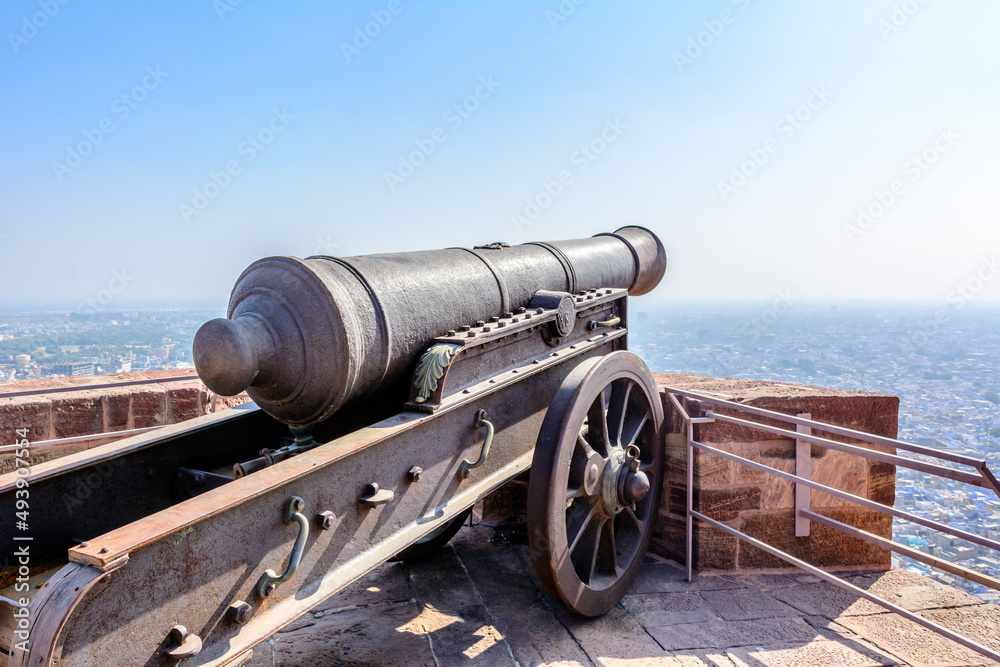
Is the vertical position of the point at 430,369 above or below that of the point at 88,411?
above

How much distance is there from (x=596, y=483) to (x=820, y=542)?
164cm

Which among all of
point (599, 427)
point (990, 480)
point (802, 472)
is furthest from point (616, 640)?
point (990, 480)

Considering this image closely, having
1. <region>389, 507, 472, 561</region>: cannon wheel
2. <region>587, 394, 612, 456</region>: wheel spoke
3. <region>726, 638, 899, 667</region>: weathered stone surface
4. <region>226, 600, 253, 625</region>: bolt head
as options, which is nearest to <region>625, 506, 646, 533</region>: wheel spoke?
<region>587, 394, 612, 456</region>: wheel spoke

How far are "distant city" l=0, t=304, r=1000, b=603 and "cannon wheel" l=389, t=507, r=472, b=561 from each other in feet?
5.31

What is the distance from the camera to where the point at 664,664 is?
273cm

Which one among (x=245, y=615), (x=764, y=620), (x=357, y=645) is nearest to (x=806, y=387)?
(x=764, y=620)

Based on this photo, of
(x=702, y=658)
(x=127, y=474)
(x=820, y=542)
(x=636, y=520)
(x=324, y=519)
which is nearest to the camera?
(x=324, y=519)

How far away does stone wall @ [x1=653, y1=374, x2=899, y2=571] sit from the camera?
3656 mm

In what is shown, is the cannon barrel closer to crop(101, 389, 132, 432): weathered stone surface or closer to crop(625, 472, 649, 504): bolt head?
crop(625, 472, 649, 504): bolt head

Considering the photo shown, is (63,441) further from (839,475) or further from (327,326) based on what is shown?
(839,475)

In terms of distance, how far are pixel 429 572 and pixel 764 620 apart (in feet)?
5.71

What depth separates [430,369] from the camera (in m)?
2.49

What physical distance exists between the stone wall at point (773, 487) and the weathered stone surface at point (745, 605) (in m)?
0.27

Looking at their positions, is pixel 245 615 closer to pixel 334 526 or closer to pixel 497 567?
pixel 334 526
